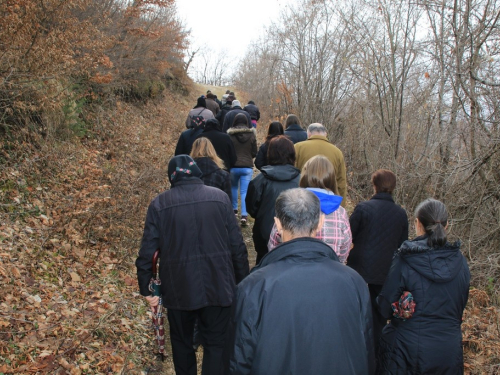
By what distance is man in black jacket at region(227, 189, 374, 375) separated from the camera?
1.89 m

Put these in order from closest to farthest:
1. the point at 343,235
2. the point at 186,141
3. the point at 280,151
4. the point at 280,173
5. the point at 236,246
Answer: the point at 343,235 → the point at 236,246 → the point at 280,173 → the point at 280,151 → the point at 186,141

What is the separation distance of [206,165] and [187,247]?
5.93 feet

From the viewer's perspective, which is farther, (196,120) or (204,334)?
(196,120)

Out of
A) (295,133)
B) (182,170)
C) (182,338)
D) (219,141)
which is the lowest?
(182,338)

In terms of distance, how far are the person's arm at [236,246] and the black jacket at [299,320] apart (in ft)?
5.25

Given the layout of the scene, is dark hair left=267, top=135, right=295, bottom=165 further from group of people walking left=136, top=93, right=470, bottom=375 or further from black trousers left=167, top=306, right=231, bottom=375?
black trousers left=167, top=306, right=231, bottom=375

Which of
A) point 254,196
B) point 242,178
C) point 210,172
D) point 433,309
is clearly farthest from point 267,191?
point 242,178

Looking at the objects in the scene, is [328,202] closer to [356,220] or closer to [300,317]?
[356,220]

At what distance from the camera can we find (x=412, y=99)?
10805mm

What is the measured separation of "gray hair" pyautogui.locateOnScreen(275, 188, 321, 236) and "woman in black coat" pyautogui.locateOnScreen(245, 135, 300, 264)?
2192mm

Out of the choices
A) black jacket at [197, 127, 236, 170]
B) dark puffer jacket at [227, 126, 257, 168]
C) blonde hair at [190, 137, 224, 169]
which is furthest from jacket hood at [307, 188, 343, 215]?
dark puffer jacket at [227, 126, 257, 168]

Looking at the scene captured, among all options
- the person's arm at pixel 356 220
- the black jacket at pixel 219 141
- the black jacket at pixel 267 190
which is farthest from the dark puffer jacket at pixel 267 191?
the black jacket at pixel 219 141

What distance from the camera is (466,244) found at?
22.7 ft

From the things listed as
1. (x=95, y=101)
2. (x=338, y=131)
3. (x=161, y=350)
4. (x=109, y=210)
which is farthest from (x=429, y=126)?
(x=95, y=101)
